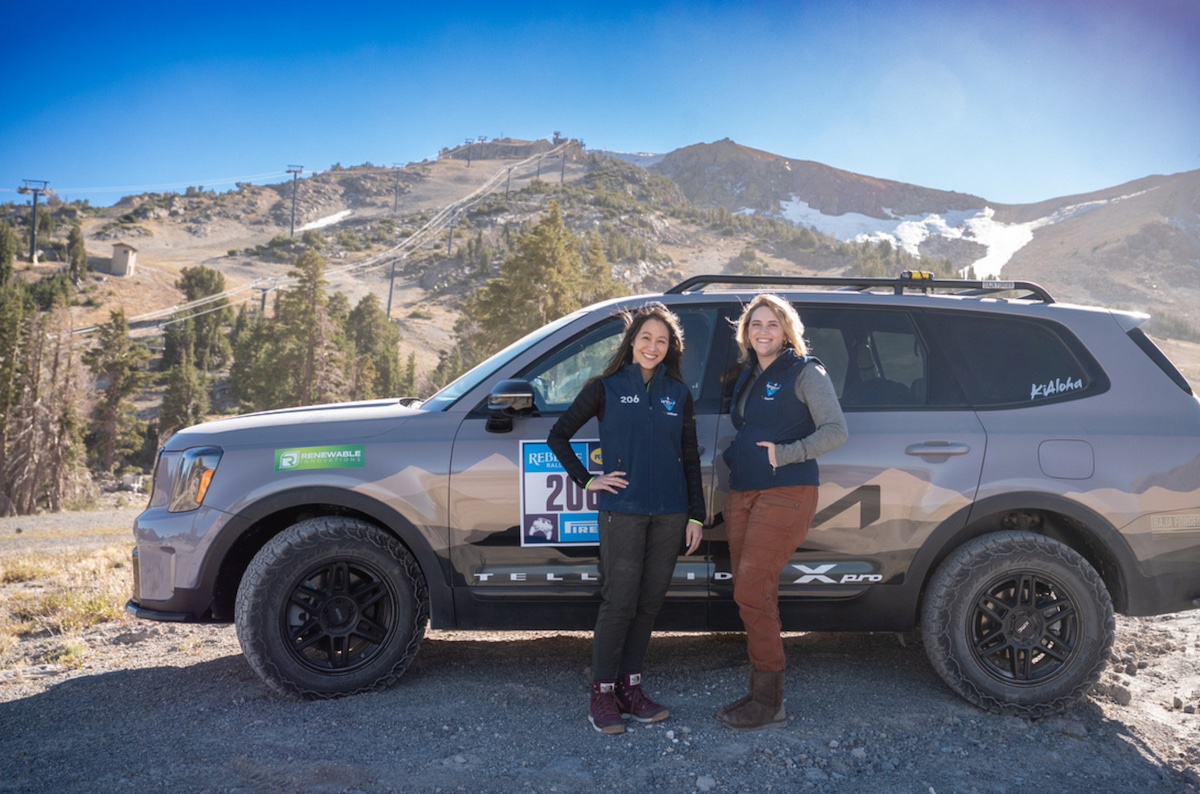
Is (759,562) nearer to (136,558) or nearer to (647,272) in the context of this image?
(136,558)

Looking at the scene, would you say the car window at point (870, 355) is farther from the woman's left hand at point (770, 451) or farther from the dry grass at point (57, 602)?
the dry grass at point (57, 602)

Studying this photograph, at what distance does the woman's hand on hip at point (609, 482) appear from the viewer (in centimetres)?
374

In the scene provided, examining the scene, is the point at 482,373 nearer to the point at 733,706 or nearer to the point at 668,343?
the point at 668,343

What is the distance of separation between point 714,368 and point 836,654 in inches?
78.0

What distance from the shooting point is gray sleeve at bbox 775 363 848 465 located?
3.68 m

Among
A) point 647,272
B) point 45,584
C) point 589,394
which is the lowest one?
point 45,584

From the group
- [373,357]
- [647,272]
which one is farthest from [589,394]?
[647,272]

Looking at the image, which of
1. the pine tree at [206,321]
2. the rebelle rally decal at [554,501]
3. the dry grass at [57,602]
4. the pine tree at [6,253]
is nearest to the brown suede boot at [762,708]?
the rebelle rally decal at [554,501]

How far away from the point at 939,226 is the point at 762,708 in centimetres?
18261

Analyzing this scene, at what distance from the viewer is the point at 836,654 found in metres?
5.02

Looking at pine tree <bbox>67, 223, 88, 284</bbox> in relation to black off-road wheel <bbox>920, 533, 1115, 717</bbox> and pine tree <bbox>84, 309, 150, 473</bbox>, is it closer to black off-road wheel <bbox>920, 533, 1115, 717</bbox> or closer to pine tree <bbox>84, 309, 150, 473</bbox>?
pine tree <bbox>84, 309, 150, 473</bbox>

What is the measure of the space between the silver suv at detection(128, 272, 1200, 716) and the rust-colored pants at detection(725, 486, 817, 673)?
25 cm

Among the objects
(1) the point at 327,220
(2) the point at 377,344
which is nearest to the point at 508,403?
(2) the point at 377,344

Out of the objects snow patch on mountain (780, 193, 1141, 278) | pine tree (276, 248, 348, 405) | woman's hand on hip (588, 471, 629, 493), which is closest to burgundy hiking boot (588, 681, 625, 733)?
woman's hand on hip (588, 471, 629, 493)
